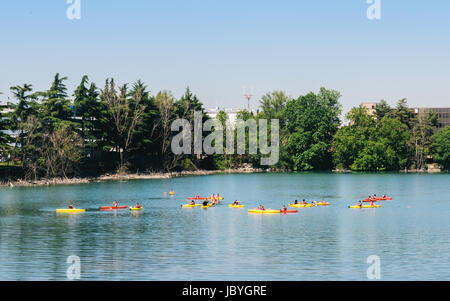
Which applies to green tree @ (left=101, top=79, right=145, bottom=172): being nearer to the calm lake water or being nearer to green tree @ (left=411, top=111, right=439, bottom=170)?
the calm lake water

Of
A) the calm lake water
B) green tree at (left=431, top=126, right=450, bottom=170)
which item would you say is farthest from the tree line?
the calm lake water

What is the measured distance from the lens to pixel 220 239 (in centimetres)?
5391

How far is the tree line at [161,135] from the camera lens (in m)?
111

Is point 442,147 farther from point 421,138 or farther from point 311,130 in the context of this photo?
point 311,130

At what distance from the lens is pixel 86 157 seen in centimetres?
12812

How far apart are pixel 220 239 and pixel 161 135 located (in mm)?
90192

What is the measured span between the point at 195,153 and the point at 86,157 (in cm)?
3463

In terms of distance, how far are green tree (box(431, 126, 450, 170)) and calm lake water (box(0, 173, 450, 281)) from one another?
76.3 meters

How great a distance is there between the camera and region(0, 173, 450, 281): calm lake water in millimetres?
41000

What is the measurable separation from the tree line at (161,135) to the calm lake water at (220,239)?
61.2ft

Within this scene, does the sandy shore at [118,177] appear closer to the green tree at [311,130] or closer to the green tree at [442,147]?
the green tree at [311,130]

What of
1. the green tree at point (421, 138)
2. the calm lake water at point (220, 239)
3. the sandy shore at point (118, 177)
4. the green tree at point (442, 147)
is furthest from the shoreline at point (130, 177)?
the calm lake water at point (220, 239)

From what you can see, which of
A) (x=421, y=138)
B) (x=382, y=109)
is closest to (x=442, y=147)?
(x=421, y=138)

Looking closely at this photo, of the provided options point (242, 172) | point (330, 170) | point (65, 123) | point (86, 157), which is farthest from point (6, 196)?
point (330, 170)
